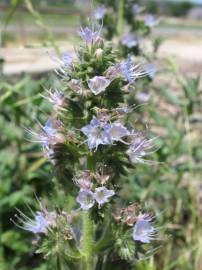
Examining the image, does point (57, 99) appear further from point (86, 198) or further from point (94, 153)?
point (86, 198)

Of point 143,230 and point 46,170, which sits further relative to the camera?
point 46,170

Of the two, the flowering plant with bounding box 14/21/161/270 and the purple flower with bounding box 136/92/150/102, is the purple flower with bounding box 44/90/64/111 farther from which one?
the purple flower with bounding box 136/92/150/102

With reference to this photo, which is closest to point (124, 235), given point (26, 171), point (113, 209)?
point (113, 209)

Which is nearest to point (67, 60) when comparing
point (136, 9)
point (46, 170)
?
point (46, 170)

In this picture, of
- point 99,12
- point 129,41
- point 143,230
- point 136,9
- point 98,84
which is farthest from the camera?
point 136,9

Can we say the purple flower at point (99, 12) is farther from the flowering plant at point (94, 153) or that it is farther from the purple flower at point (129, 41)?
the flowering plant at point (94, 153)

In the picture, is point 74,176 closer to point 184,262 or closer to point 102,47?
point 102,47

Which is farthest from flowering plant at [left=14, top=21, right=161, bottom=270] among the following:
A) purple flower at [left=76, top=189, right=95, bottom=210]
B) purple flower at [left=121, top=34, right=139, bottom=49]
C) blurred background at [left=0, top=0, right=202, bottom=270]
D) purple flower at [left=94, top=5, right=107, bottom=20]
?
purple flower at [left=94, top=5, right=107, bottom=20]

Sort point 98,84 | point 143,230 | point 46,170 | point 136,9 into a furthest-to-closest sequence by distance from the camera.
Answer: point 136,9 < point 46,170 < point 143,230 < point 98,84

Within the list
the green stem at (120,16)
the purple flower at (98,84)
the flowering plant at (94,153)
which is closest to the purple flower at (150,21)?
the green stem at (120,16)
